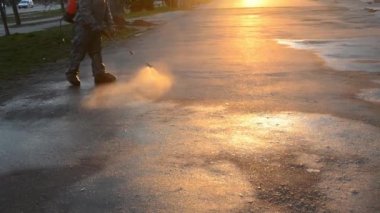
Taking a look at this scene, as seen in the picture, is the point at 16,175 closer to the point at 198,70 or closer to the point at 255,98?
the point at 255,98

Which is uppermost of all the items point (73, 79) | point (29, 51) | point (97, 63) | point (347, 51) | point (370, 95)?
point (97, 63)

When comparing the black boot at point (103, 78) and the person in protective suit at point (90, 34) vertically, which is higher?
the person in protective suit at point (90, 34)

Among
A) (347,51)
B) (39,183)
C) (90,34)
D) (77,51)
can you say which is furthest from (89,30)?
(347,51)

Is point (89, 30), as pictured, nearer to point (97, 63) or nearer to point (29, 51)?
point (97, 63)

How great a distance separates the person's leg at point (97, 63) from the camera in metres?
10.7

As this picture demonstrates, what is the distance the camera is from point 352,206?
4.50 meters

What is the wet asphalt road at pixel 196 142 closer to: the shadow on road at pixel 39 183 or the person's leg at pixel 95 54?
the shadow on road at pixel 39 183

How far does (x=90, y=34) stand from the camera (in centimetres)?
1065

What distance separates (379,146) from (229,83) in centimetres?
436

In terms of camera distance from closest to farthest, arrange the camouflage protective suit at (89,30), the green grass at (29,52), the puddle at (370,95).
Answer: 1. the puddle at (370,95)
2. the camouflage protective suit at (89,30)
3. the green grass at (29,52)

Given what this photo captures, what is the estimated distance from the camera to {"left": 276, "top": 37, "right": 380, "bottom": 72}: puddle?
12000 millimetres

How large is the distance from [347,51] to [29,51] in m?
8.39

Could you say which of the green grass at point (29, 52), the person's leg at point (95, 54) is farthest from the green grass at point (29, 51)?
the person's leg at point (95, 54)

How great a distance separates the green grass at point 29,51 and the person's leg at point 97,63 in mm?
2068
